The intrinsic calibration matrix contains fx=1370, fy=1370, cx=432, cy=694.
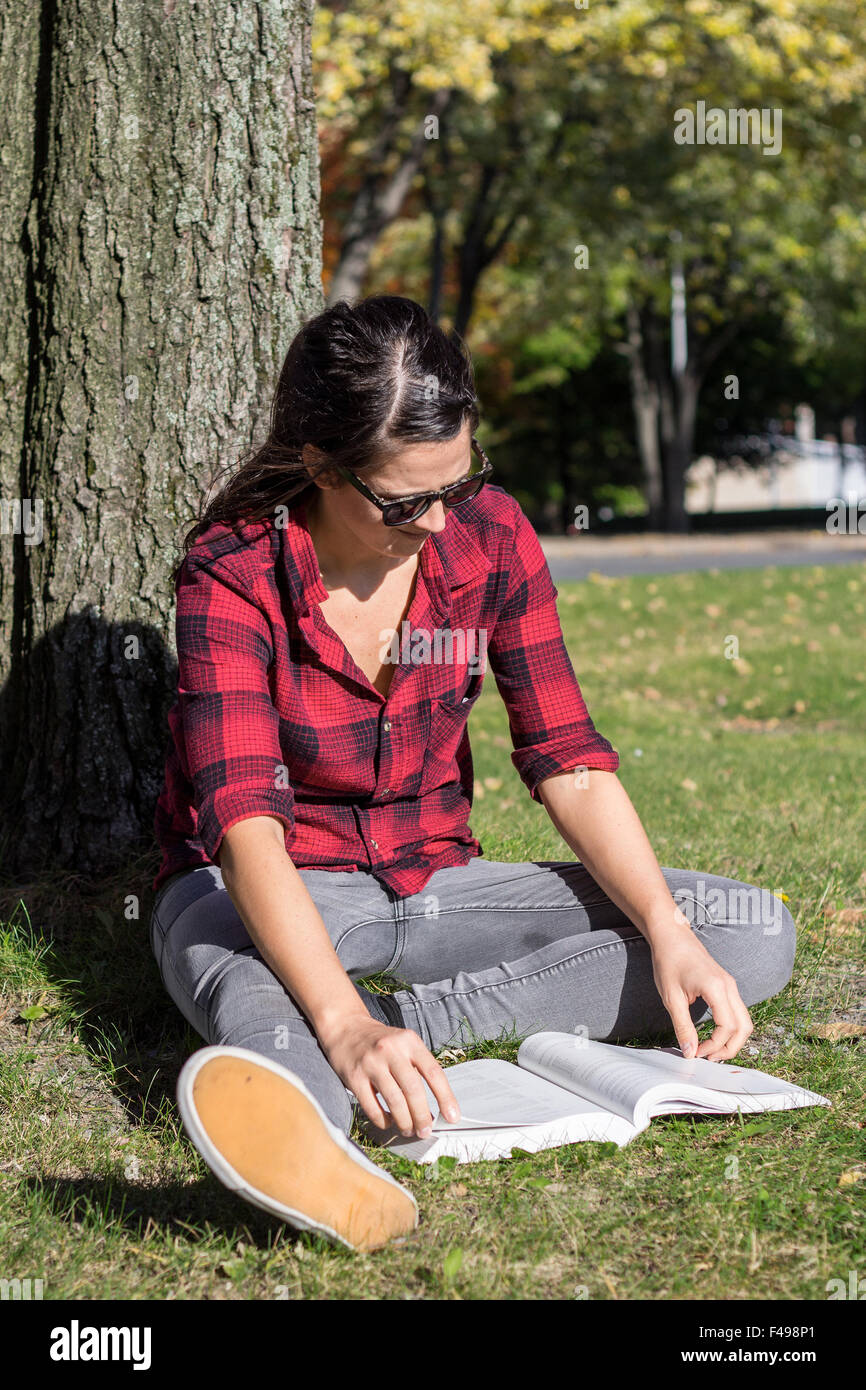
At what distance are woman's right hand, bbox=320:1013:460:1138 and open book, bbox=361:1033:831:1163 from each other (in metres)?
0.31

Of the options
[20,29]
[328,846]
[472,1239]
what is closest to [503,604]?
[328,846]

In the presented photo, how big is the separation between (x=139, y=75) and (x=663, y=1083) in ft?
9.59

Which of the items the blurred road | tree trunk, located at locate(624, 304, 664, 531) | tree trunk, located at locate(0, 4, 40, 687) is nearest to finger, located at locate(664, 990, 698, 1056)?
tree trunk, located at locate(0, 4, 40, 687)

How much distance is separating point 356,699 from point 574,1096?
2.93ft


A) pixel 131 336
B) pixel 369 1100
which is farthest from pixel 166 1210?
pixel 131 336

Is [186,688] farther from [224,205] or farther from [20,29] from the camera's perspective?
[20,29]

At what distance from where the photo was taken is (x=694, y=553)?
1906 cm

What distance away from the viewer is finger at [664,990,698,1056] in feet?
8.59

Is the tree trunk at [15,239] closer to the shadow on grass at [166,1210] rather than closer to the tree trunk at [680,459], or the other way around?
the shadow on grass at [166,1210]

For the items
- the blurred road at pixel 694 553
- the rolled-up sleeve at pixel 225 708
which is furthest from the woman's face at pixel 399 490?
the blurred road at pixel 694 553

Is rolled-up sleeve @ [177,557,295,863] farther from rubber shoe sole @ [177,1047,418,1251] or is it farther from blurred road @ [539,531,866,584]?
blurred road @ [539,531,866,584]

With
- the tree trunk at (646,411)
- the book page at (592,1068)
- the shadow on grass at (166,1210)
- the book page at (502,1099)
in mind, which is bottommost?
the shadow on grass at (166,1210)

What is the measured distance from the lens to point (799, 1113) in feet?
8.82

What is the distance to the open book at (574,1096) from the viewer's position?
2469mm
